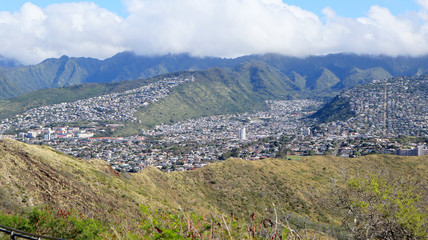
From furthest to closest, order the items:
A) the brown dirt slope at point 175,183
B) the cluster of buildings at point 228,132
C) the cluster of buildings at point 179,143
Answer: the cluster of buildings at point 228,132
the cluster of buildings at point 179,143
the brown dirt slope at point 175,183

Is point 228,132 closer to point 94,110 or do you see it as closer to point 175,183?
point 94,110

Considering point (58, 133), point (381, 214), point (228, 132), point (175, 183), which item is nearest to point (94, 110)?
point (58, 133)

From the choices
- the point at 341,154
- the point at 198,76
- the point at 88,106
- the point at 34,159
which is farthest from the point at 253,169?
the point at 198,76

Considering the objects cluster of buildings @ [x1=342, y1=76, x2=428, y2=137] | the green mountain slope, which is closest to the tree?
cluster of buildings @ [x1=342, y1=76, x2=428, y2=137]

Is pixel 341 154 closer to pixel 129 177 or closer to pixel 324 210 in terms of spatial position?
pixel 324 210

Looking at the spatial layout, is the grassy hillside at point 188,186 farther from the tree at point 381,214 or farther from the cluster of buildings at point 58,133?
the cluster of buildings at point 58,133

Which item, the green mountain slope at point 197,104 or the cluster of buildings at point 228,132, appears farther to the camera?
the green mountain slope at point 197,104

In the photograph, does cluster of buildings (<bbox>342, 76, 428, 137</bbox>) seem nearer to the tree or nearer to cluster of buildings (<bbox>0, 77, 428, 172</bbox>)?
cluster of buildings (<bbox>0, 77, 428, 172</bbox>)

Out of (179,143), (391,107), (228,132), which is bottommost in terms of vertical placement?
(228,132)

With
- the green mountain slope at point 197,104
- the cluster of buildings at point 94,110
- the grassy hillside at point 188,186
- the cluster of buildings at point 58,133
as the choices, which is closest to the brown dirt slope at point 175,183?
the grassy hillside at point 188,186
